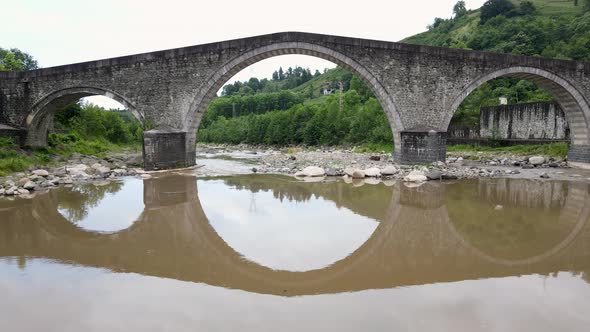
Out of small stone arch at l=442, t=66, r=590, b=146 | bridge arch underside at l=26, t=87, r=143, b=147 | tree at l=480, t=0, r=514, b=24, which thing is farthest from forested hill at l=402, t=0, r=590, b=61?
bridge arch underside at l=26, t=87, r=143, b=147

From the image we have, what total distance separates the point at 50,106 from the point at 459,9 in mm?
82949

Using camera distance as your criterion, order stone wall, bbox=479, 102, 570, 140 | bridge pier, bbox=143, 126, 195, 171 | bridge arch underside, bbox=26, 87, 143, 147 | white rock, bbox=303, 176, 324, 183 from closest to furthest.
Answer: white rock, bbox=303, 176, 324, 183 < bridge pier, bbox=143, 126, 195, 171 < bridge arch underside, bbox=26, 87, 143, 147 < stone wall, bbox=479, 102, 570, 140

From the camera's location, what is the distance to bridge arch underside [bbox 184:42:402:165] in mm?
13383

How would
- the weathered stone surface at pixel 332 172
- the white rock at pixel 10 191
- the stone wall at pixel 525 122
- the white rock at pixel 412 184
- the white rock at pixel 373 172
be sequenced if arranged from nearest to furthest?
1. the white rock at pixel 10 191
2. the white rock at pixel 412 184
3. the white rock at pixel 373 172
4. the weathered stone surface at pixel 332 172
5. the stone wall at pixel 525 122

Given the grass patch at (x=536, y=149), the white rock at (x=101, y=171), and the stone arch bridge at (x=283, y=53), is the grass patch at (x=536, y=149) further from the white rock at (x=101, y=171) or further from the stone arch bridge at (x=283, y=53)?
the white rock at (x=101, y=171)

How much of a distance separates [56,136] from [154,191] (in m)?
11.3

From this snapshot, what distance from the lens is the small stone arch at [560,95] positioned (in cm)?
1376

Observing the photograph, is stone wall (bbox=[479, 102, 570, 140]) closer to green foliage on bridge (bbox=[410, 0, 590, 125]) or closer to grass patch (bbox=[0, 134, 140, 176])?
green foliage on bridge (bbox=[410, 0, 590, 125])

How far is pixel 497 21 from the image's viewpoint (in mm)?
48031

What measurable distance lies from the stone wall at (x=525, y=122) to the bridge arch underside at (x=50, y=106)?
54.7 feet

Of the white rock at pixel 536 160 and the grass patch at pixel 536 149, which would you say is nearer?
the white rock at pixel 536 160

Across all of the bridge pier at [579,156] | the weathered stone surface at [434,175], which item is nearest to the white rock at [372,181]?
the weathered stone surface at [434,175]

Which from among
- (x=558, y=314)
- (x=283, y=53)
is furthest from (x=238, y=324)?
(x=283, y=53)

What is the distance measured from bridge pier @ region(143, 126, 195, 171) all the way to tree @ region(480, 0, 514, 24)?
54674 mm
